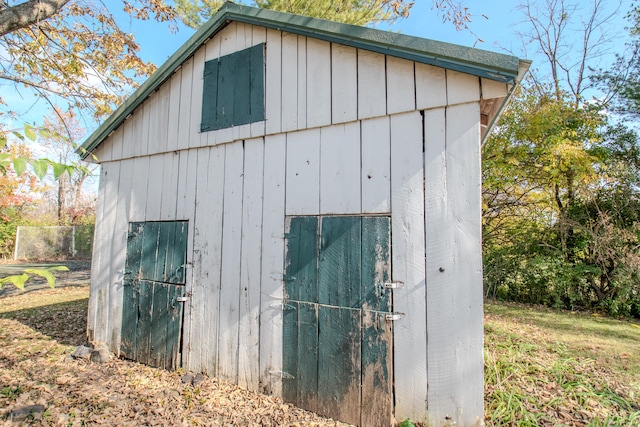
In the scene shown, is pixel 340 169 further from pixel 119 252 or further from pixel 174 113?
pixel 119 252

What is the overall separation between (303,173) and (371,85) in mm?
1184

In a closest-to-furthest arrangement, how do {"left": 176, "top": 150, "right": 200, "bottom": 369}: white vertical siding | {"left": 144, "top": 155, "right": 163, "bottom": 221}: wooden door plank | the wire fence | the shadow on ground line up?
{"left": 176, "top": 150, "right": 200, "bottom": 369}: white vertical siding < {"left": 144, "top": 155, "right": 163, "bottom": 221}: wooden door plank < the shadow on ground < the wire fence

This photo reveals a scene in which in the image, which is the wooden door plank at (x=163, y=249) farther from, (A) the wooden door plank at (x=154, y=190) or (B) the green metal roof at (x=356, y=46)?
(B) the green metal roof at (x=356, y=46)

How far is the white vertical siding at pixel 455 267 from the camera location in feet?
9.41

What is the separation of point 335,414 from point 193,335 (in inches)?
86.8

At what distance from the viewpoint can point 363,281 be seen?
3342 mm

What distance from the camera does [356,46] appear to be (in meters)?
3.45

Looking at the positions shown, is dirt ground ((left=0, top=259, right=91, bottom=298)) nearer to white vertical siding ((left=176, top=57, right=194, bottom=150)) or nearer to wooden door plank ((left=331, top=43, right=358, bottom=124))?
white vertical siding ((left=176, top=57, right=194, bottom=150))

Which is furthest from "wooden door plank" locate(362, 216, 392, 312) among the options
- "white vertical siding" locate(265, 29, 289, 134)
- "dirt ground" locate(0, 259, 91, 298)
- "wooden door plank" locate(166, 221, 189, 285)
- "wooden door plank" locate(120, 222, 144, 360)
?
"dirt ground" locate(0, 259, 91, 298)

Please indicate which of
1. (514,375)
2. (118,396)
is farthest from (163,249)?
(514,375)

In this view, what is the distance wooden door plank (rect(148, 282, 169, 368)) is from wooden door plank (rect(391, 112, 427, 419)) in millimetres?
3314

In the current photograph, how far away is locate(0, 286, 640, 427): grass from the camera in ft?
11.2

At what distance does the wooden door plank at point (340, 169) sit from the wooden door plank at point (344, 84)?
118 mm

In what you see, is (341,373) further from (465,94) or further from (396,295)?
(465,94)
